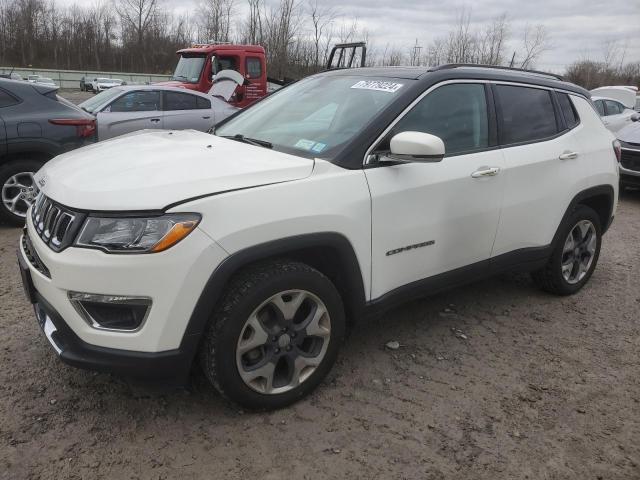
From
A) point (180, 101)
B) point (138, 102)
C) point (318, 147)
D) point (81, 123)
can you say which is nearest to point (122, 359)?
point (318, 147)

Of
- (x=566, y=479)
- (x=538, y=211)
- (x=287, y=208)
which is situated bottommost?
(x=566, y=479)

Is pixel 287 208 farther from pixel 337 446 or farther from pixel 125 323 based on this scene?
pixel 337 446

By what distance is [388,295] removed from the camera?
295 cm

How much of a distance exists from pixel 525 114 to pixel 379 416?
2308mm

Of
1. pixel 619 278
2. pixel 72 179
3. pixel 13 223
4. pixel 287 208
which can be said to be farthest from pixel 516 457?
pixel 13 223

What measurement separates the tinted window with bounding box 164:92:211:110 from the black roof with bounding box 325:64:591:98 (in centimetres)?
626

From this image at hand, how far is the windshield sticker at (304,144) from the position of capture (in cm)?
290

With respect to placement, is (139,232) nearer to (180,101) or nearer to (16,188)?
(16,188)

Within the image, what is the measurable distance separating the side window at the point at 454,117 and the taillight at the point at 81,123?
4.27 m

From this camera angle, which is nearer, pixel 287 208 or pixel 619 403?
pixel 287 208

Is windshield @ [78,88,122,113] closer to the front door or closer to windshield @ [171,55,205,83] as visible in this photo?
windshield @ [171,55,205,83]

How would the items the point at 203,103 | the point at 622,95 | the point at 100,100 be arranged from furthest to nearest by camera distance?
the point at 622,95 < the point at 203,103 < the point at 100,100

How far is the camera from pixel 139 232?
85.9 inches

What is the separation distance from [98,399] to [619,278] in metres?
4.44
